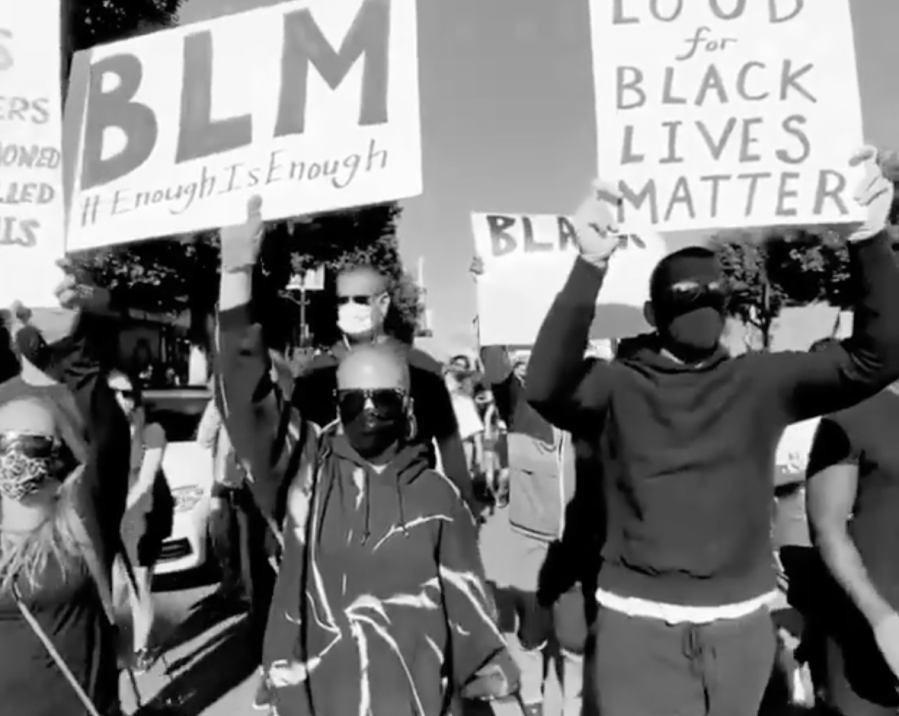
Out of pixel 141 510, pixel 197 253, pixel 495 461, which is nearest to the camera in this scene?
pixel 141 510

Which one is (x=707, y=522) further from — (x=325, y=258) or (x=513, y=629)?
(x=325, y=258)

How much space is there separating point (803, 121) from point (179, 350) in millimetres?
48664

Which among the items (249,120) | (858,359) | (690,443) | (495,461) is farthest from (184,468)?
(858,359)

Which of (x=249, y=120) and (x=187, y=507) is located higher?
(x=249, y=120)

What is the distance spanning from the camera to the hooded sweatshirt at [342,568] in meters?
2.94

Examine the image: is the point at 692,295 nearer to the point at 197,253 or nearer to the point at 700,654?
the point at 700,654

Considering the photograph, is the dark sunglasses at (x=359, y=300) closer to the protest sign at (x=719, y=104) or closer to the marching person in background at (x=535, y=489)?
the marching person in background at (x=535, y=489)

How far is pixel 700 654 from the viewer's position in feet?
9.35

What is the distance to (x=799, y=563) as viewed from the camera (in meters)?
3.82

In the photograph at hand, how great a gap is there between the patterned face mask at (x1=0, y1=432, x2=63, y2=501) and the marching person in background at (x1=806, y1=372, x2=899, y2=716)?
2.22 meters

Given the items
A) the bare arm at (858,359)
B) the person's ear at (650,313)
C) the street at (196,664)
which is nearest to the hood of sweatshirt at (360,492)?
the person's ear at (650,313)

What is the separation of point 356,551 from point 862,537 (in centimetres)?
142

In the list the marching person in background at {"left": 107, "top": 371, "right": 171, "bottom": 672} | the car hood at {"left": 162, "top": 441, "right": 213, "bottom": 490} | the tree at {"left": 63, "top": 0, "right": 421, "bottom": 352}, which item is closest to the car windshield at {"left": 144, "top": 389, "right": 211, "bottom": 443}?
the tree at {"left": 63, "top": 0, "right": 421, "bottom": 352}

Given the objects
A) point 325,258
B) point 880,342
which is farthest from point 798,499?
point 325,258
